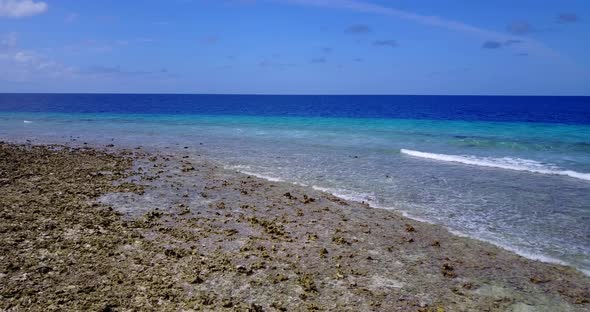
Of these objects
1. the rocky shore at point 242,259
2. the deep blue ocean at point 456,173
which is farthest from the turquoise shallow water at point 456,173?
the rocky shore at point 242,259

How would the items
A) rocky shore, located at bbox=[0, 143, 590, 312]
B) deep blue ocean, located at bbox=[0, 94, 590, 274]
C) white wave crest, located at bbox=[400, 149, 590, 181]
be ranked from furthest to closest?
white wave crest, located at bbox=[400, 149, 590, 181], deep blue ocean, located at bbox=[0, 94, 590, 274], rocky shore, located at bbox=[0, 143, 590, 312]

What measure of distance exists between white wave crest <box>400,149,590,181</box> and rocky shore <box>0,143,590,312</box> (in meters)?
11.1

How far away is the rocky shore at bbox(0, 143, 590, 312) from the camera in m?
7.15

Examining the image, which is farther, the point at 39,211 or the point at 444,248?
the point at 39,211

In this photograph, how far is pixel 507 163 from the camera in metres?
22.0

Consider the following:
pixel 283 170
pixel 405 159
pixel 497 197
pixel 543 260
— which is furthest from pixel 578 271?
pixel 405 159

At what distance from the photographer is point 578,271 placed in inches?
347

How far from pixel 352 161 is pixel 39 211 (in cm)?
1540

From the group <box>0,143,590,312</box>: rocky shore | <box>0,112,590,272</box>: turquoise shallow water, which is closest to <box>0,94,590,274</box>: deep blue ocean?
<box>0,112,590,272</box>: turquoise shallow water

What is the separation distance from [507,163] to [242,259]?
60.3ft

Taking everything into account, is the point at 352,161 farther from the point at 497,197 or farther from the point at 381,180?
the point at 497,197

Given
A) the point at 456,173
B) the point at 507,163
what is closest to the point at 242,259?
the point at 456,173

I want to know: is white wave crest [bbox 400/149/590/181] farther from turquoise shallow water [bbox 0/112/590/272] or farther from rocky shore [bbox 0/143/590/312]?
rocky shore [bbox 0/143/590/312]

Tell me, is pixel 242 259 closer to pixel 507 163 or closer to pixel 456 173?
pixel 456 173
